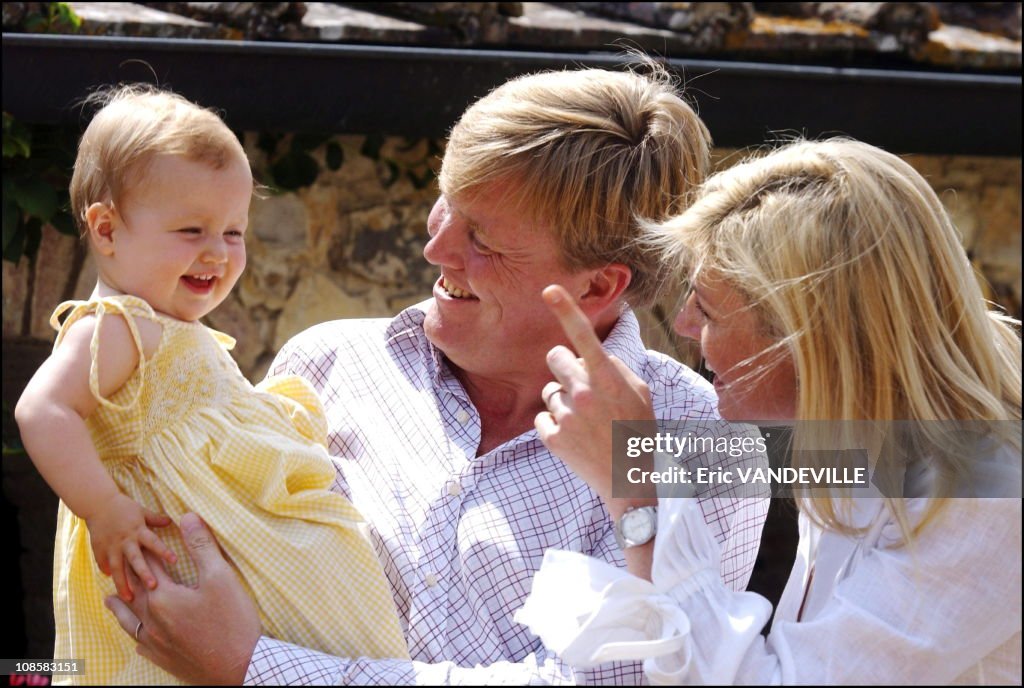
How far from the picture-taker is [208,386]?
6.59 feet

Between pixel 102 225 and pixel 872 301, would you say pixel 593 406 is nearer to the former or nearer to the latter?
pixel 872 301

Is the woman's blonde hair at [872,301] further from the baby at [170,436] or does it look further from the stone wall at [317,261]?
the stone wall at [317,261]

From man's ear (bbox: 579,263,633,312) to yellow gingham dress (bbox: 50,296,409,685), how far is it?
0.63m

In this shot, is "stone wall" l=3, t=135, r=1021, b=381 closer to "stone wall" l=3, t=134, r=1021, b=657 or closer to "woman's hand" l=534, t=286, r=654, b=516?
"stone wall" l=3, t=134, r=1021, b=657

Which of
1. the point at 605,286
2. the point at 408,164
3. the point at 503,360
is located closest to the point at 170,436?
the point at 503,360

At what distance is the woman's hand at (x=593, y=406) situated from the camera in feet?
5.85

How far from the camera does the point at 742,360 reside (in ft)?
6.14

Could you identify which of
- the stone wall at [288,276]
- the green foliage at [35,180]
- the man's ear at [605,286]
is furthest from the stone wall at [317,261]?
the man's ear at [605,286]

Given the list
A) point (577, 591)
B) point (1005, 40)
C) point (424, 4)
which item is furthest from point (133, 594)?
point (1005, 40)

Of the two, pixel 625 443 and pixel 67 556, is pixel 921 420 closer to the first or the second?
pixel 625 443

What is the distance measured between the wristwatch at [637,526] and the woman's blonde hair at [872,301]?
0.24 meters

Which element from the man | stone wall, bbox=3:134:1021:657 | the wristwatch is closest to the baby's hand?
the man

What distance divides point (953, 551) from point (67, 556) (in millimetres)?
1300

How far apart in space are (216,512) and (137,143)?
57cm
